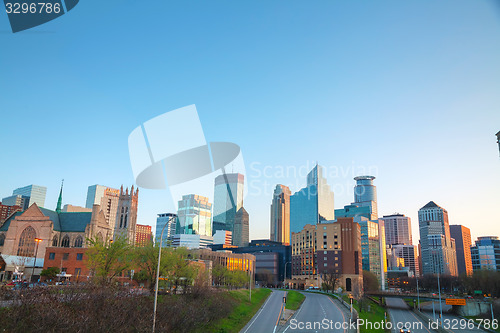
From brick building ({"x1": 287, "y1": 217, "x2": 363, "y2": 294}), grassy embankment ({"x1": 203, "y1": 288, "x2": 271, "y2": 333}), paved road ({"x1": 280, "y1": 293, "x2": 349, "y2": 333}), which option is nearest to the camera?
grassy embankment ({"x1": 203, "y1": 288, "x2": 271, "y2": 333})

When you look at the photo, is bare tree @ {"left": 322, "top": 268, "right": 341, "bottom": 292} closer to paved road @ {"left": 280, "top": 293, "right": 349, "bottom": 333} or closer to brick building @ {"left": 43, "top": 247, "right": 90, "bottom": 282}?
paved road @ {"left": 280, "top": 293, "right": 349, "bottom": 333}

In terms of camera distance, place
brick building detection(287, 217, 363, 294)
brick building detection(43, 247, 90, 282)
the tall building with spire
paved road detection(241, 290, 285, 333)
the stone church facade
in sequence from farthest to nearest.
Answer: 1. brick building detection(287, 217, 363, 294)
2. the tall building with spire
3. the stone church facade
4. brick building detection(43, 247, 90, 282)
5. paved road detection(241, 290, 285, 333)

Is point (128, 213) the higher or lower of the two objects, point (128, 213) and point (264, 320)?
the higher

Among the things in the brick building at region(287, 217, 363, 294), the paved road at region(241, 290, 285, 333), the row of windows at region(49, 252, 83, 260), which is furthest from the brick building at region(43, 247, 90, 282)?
the brick building at region(287, 217, 363, 294)

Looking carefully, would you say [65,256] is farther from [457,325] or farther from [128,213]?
[457,325]

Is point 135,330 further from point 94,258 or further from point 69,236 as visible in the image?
point 69,236

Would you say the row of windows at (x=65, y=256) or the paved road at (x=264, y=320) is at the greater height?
the row of windows at (x=65, y=256)

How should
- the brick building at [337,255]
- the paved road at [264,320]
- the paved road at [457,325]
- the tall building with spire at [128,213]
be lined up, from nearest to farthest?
the paved road at [264,320], the paved road at [457,325], the tall building with spire at [128,213], the brick building at [337,255]

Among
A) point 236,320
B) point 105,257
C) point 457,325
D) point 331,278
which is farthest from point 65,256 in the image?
point 331,278

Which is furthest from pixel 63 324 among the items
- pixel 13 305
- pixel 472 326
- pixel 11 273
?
pixel 472 326

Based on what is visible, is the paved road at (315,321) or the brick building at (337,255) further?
the brick building at (337,255)

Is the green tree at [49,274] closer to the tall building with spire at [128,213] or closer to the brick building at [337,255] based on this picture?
the tall building with spire at [128,213]

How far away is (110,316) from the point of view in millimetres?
27969

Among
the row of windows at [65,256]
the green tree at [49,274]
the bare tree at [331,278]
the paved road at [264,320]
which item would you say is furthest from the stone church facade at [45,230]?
the bare tree at [331,278]
